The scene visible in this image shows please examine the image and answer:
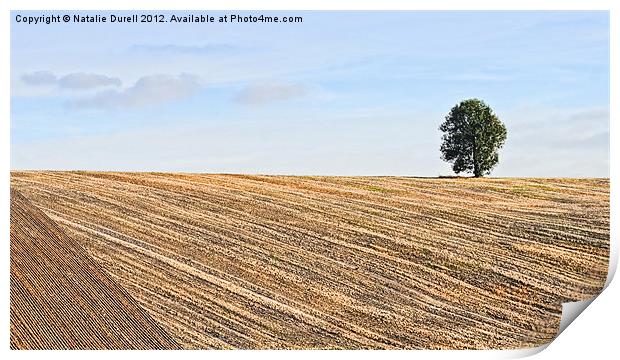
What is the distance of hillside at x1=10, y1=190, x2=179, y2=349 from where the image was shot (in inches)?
159

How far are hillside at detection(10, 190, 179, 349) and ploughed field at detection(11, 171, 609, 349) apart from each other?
5cm

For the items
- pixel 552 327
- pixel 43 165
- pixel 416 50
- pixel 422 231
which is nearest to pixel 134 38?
pixel 43 165

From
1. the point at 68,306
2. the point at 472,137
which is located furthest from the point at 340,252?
the point at 68,306

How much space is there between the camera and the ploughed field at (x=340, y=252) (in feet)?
13.3

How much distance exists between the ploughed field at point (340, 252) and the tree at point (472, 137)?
0.27 feet

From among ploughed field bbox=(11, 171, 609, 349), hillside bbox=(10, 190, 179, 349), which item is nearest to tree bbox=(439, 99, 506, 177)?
ploughed field bbox=(11, 171, 609, 349)

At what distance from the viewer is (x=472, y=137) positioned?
13.7 feet

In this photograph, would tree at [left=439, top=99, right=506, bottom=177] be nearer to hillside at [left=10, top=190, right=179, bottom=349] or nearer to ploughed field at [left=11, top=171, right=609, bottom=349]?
ploughed field at [left=11, top=171, right=609, bottom=349]

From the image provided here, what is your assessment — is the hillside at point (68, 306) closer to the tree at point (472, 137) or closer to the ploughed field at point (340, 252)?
the ploughed field at point (340, 252)

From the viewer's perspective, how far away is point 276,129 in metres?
4.11

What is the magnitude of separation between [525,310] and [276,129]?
129 centimetres

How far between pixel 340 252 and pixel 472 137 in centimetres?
75

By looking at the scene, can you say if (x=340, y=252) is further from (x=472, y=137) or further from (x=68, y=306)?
(x=68, y=306)

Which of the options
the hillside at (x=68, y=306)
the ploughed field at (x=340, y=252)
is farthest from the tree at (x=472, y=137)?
the hillside at (x=68, y=306)
